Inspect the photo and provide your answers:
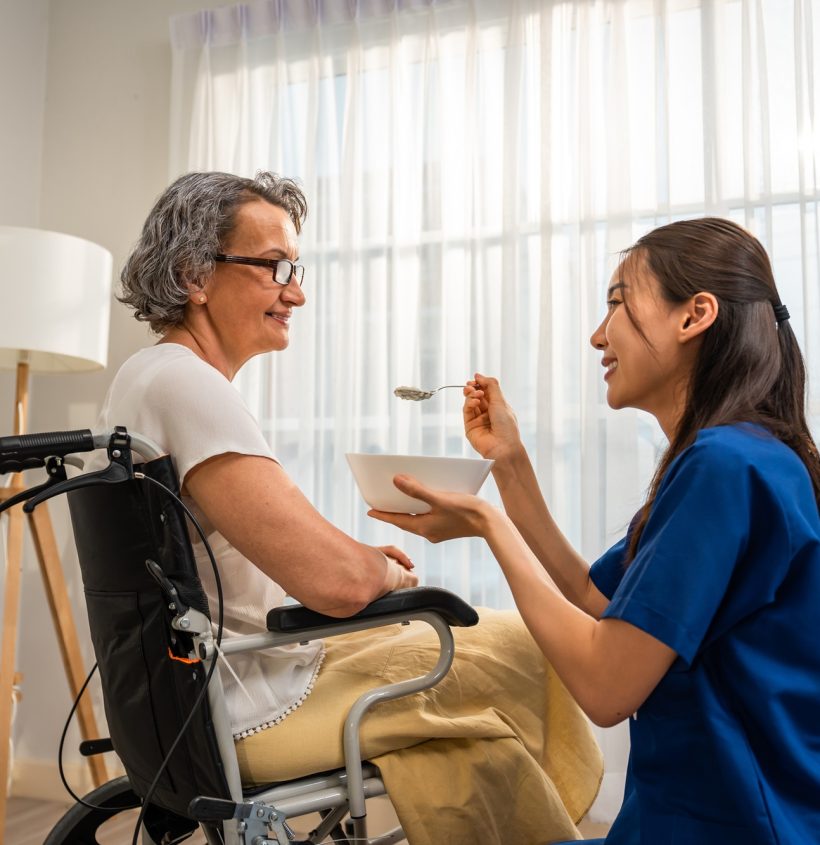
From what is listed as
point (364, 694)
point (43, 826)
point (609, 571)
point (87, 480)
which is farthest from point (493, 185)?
point (43, 826)

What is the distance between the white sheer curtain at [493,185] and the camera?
8.49 feet

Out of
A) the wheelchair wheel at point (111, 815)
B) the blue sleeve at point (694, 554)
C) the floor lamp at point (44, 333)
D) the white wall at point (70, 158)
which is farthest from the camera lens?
the white wall at point (70, 158)

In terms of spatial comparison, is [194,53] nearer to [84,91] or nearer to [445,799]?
[84,91]

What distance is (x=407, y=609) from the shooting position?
1.19 meters

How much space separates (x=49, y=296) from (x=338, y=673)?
1.85 metres

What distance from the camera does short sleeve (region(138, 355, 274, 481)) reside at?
1193 millimetres

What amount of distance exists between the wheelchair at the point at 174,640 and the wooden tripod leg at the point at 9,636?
59.4 inches

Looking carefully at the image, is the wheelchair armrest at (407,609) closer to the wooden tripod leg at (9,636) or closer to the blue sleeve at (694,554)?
the blue sleeve at (694,554)

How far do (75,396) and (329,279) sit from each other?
110 centimetres

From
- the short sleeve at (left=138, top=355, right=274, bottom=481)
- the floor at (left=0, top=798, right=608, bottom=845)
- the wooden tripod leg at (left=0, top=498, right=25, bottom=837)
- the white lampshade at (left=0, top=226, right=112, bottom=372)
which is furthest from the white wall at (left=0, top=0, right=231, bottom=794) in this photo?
the short sleeve at (left=138, top=355, right=274, bottom=481)

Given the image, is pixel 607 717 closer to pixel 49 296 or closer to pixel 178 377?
pixel 178 377

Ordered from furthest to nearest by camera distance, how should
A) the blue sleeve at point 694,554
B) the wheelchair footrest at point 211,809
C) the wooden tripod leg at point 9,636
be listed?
1. the wooden tripod leg at point 9,636
2. the wheelchair footrest at point 211,809
3. the blue sleeve at point 694,554

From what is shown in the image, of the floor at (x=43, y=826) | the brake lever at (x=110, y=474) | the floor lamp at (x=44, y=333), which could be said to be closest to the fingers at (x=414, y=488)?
the brake lever at (x=110, y=474)

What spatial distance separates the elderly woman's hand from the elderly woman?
75 mm
